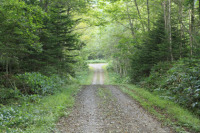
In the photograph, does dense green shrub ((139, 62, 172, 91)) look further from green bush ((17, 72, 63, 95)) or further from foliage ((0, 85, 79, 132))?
green bush ((17, 72, 63, 95))

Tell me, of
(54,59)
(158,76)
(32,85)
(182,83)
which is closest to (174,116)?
(182,83)

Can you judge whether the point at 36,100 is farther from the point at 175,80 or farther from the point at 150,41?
the point at 150,41

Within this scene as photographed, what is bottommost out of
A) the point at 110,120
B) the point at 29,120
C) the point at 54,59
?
the point at 110,120

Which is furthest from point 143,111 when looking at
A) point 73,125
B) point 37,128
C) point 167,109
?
point 37,128

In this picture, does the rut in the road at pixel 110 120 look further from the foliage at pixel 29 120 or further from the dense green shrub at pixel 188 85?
the dense green shrub at pixel 188 85

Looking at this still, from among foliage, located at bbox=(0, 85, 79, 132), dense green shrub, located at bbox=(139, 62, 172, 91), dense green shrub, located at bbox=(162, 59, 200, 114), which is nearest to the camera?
foliage, located at bbox=(0, 85, 79, 132)

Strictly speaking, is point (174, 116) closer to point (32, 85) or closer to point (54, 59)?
point (32, 85)

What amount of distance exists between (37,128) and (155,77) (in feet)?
30.9

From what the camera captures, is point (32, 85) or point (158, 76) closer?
point (32, 85)

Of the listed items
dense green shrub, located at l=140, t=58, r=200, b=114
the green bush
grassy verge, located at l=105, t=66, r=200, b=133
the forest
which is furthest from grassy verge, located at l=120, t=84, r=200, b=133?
the green bush

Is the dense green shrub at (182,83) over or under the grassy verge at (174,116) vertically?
over

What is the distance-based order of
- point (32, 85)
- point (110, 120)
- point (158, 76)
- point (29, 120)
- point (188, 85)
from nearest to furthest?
point (29, 120)
point (110, 120)
point (188, 85)
point (32, 85)
point (158, 76)

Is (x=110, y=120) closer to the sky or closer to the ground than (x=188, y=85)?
closer to the ground

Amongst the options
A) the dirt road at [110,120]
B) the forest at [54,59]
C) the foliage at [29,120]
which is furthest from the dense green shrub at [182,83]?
the foliage at [29,120]
